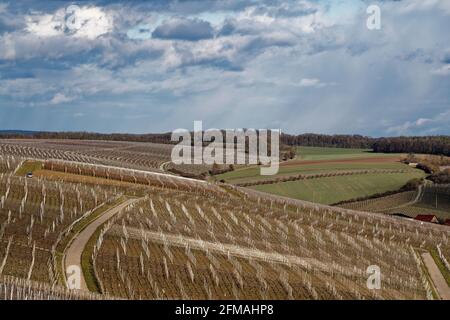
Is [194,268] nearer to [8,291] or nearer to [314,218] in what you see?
[8,291]

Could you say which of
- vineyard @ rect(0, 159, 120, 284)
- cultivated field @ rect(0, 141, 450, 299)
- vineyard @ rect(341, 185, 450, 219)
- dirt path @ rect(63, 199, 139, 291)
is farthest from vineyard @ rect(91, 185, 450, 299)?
vineyard @ rect(341, 185, 450, 219)

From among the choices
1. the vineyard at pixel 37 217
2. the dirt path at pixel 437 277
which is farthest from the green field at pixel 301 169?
the dirt path at pixel 437 277

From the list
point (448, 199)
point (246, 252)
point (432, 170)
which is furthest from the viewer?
point (432, 170)

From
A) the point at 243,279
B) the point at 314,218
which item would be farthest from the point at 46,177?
the point at 243,279
